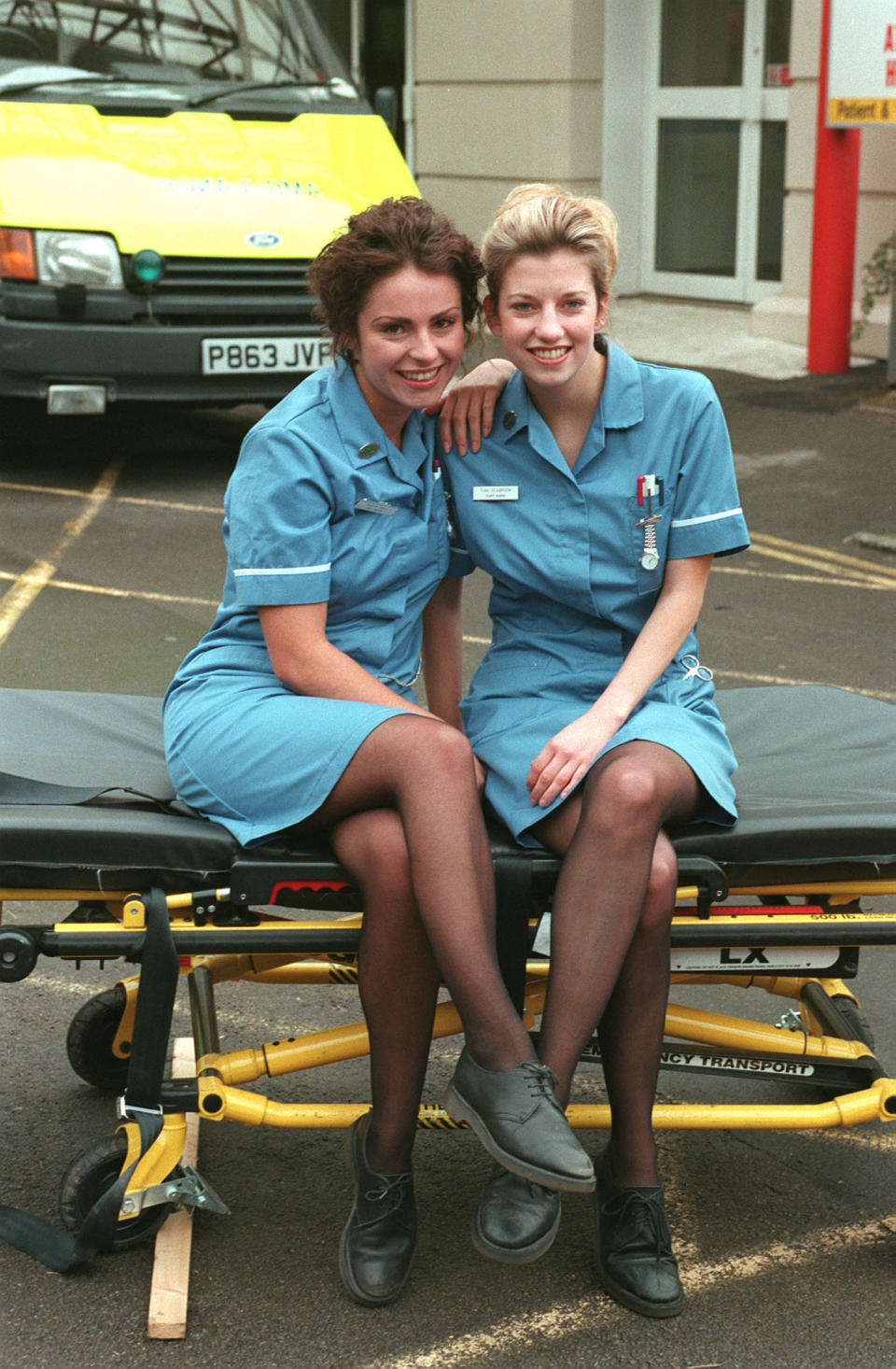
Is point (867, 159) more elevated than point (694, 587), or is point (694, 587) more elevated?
point (867, 159)

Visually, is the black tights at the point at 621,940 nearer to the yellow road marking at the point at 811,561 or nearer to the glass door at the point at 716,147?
the yellow road marking at the point at 811,561

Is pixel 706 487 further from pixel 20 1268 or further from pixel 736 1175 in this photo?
pixel 20 1268

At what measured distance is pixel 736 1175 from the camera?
3.04 m

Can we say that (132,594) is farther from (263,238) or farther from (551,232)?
(551,232)

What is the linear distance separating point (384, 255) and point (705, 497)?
2.31ft

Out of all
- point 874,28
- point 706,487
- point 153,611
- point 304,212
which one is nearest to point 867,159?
point 874,28

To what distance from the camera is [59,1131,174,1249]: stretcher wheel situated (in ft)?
8.95

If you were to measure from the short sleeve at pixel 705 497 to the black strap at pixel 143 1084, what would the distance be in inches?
44.2

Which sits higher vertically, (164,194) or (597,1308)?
(164,194)

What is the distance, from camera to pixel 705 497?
2.95 meters

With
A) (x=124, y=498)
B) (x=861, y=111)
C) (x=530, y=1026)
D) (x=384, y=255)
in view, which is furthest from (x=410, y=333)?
(x=861, y=111)

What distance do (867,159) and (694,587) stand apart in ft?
26.7

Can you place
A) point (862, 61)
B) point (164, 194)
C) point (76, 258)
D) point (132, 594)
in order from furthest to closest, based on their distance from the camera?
point (862, 61)
point (164, 194)
point (76, 258)
point (132, 594)

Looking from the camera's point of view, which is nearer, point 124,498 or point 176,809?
point 176,809
